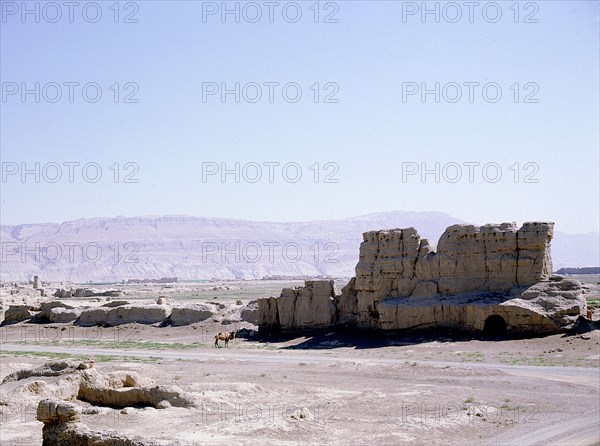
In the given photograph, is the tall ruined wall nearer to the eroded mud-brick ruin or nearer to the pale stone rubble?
the eroded mud-brick ruin

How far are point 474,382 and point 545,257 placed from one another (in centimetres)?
1225

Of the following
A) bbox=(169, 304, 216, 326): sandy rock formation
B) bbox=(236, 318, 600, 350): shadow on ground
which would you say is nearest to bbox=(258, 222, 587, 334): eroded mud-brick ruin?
bbox=(236, 318, 600, 350): shadow on ground

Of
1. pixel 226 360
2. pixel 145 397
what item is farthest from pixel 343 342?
pixel 145 397

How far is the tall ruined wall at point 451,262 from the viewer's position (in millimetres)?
35625

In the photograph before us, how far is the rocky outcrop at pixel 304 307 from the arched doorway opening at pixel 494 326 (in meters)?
9.70

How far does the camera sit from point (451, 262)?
123ft

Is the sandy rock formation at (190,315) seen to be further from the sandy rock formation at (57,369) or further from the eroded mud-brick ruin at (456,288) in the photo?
the sandy rock formation at (57,369)

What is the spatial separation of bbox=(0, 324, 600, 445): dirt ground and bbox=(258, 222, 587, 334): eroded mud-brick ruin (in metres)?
1.13

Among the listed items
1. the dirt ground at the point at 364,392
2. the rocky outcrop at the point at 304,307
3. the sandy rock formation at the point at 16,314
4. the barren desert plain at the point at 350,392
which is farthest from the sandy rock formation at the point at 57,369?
the sandy rock formation at the point at 16,314

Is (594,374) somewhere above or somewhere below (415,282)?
below

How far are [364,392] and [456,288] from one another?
15.0 metres

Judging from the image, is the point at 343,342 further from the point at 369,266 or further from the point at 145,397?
the point at 145,397

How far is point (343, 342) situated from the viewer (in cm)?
3944

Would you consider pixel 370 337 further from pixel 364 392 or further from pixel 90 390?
pixel 90 390
